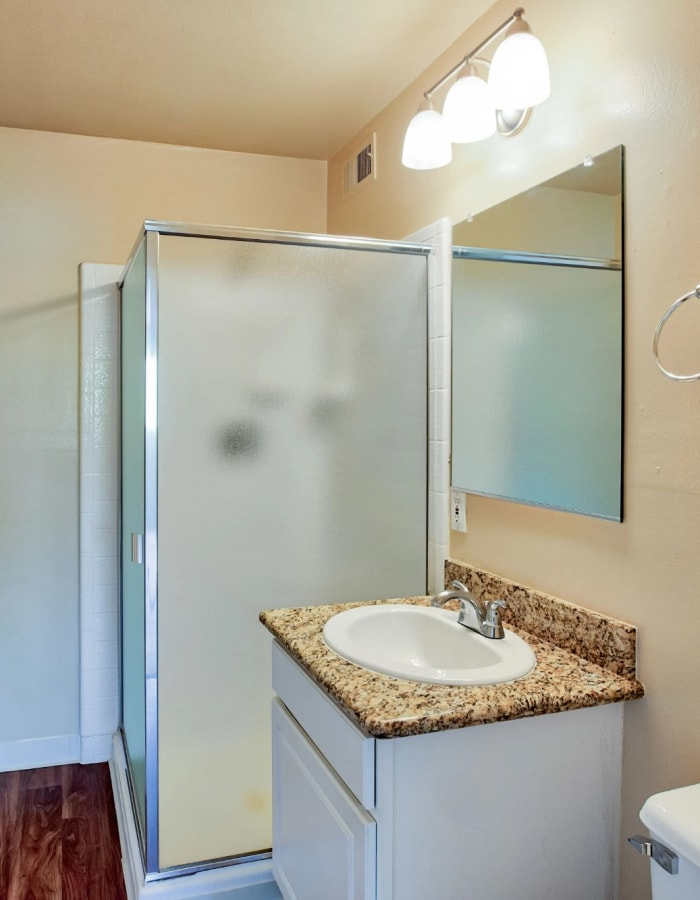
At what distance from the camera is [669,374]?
1.25 meters

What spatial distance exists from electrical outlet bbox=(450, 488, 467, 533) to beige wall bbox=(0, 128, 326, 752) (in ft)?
5.24

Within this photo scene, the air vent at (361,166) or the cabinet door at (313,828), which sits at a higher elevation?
the air vent at (361,166)

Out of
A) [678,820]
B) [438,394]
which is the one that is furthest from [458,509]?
[678,820]

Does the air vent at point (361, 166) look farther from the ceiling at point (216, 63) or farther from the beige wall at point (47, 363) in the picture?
the beige wall at point (47, 363)

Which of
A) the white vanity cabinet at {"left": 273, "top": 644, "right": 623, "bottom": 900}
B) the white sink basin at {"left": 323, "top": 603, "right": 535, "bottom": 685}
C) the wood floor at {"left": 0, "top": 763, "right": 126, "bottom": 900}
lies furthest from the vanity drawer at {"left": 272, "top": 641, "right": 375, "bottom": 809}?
the wood floor at {"left": 0, "top": 763, "right": 126, "bottom": 900}

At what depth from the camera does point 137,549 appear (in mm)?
2213

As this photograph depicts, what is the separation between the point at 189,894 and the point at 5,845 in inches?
31.2

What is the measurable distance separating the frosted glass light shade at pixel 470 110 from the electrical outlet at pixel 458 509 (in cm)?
93

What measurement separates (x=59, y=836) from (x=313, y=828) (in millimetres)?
1324

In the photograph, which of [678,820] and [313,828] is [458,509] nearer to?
[313,828]

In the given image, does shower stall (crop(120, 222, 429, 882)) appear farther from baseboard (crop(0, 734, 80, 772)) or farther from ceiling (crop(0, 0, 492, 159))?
baseboard (crop(0, 734, 80, 772))

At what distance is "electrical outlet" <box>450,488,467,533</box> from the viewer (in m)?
2.05

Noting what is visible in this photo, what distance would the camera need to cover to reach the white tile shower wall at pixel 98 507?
285 cm

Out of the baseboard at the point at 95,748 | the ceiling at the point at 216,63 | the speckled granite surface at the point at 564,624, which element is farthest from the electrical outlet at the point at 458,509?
the baseboard at the point at 95,748
